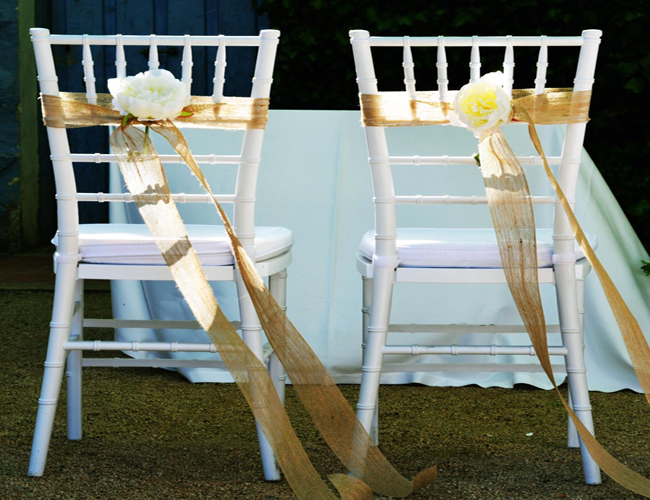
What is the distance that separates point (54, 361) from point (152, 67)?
59cm

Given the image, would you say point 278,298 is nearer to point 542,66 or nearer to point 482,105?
point 482,105

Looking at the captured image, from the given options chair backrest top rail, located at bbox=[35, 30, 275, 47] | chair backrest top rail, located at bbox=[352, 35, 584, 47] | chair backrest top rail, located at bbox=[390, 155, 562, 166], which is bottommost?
chair backrest top rail, located at bbox=[390, 155, 562, 166]

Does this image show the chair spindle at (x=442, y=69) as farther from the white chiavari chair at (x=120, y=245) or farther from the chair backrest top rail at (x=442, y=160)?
the white chiavari chair at (x=120, y=245)

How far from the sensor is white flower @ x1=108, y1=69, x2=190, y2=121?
155 centimetres

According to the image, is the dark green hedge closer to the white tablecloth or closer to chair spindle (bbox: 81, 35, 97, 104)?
the white tablecloth

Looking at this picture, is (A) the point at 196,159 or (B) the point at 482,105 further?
(A) the point at 196,159

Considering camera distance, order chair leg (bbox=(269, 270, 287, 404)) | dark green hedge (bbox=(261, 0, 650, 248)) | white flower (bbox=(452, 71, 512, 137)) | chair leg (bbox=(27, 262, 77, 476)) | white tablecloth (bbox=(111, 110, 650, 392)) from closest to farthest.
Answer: white flower (bbox=(452, 71, 512, 137)) < chair leg (bbox=(27, 262, 77, 476)) < chair leg (bbox=(269, 270, 287, 404)) < white tablecloth (bbox=(111, 110, 650, 392)) < dark green hedge (bbox=(261, 0, 650, 248))

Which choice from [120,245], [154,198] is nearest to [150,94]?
[154,198]

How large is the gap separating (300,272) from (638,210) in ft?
4.11

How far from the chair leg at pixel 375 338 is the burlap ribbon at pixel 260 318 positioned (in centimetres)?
8

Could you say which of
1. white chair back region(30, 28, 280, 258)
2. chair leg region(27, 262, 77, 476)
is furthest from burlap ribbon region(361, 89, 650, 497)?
chair leg region(27, 262, 77, 476)

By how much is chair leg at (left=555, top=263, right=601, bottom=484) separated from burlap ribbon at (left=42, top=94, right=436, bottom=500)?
323 mm

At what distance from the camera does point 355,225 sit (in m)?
2.41

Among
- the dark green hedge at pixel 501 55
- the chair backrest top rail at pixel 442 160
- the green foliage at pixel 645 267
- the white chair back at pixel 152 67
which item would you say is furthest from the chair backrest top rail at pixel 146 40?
the dark green hedge at pixel 501 55
